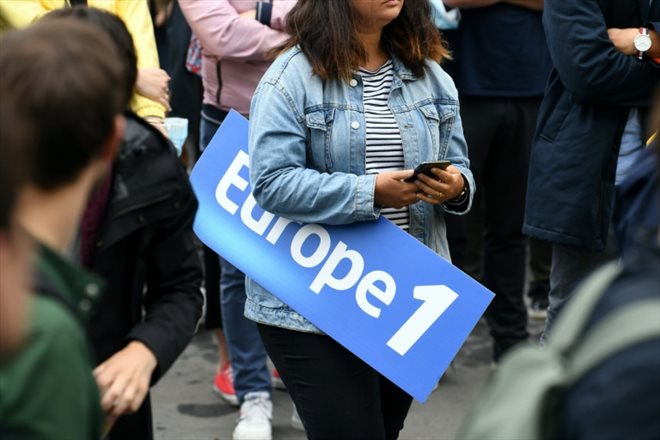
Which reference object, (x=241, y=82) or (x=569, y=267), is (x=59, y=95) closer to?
(x=569, y=267)

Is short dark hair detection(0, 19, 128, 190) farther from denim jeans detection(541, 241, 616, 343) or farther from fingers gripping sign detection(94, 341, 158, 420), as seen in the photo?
denim jeans detection(541, 241, 616, 343)

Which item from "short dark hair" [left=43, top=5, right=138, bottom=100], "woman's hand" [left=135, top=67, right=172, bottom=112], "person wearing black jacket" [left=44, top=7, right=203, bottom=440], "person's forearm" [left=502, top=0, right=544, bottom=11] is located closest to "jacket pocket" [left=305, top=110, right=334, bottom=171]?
"woman's hand" [left=135, top=67, right=172, bottom=112]

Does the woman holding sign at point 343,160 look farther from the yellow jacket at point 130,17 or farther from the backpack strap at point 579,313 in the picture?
the backpack strap at point 579,313

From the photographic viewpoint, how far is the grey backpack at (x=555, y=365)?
1522 millimetres

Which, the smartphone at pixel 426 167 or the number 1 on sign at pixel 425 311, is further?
the number 1 on sign at pixel 425 311

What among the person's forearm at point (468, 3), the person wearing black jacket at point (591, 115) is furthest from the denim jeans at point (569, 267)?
the person's forearm at point (468, 3)

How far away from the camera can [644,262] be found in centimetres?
164

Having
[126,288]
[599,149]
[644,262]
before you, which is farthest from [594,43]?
[644,262]

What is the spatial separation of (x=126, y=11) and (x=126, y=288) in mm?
1469

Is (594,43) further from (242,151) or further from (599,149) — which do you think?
(242,151)

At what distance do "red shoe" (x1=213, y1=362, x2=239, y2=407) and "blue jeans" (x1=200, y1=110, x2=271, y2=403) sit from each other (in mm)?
225

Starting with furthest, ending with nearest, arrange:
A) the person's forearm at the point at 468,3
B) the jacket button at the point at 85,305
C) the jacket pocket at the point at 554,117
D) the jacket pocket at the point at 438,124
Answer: the person's forearm at the point at 468,3
the jacket pocket at the point at 554,117
the jacket pocket at the point at 438,124
the jacket button at the point at 85,305

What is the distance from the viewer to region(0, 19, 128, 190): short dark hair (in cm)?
169

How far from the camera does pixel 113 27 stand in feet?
8.04
